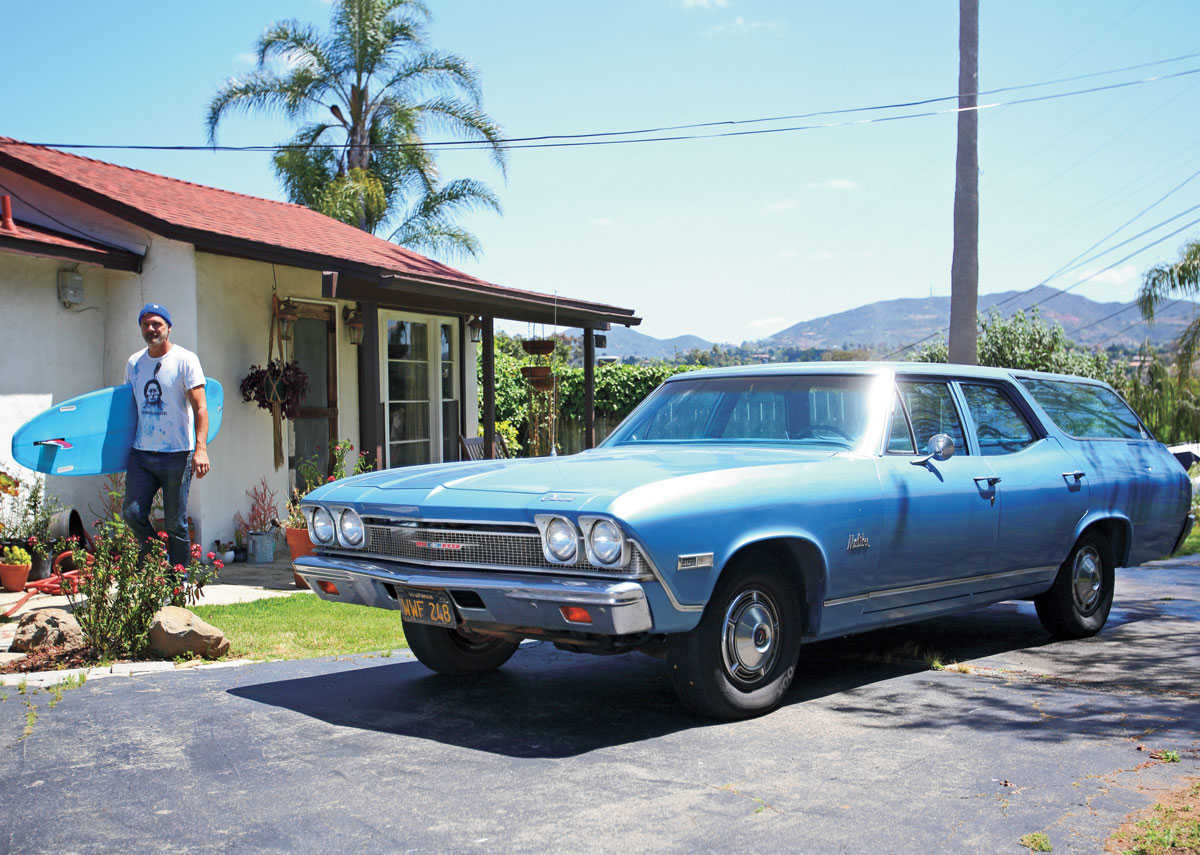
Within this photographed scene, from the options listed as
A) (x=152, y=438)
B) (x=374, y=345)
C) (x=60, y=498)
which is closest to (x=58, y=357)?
(x=60, y=498)

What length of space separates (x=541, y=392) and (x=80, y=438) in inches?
440

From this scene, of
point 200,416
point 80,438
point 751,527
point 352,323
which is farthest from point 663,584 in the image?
point 352,323

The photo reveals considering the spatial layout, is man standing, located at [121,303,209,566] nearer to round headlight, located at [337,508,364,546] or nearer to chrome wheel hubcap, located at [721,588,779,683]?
round headlight, located at [337,508,364,546]

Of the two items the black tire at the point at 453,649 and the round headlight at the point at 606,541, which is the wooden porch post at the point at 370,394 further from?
the round headlight at the point at 606,541

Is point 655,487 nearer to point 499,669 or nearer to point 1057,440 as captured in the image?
point 499,669

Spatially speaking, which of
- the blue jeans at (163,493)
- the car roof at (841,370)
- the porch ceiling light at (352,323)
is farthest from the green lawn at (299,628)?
the porch ceiling light at (352,323)

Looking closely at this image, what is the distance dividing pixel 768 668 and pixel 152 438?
4.27 meters

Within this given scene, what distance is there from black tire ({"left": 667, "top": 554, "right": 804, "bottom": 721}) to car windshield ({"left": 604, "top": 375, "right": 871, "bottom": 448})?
1035 millimetres

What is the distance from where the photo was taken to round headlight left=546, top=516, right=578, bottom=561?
4371 mm

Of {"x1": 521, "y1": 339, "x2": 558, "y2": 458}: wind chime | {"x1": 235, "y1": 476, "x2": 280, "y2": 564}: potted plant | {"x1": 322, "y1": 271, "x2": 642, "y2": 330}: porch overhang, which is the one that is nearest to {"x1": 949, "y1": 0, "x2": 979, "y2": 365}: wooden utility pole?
{"x1": 322, "y1": 271, "x2": 642, "y2": 330}: porch overhang

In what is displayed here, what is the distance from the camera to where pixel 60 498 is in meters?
10.0

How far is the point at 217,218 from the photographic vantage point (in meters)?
11.3

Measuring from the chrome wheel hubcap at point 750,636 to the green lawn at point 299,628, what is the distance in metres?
2.58

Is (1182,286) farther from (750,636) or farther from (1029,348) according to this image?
(750,636)
